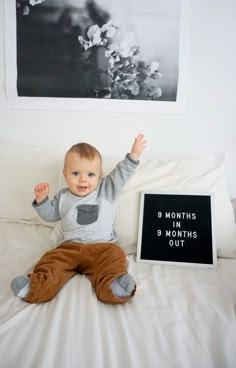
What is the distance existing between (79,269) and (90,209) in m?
0.23

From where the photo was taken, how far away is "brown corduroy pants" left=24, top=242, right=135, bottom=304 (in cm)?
94

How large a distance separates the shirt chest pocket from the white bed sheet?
215 millimetres

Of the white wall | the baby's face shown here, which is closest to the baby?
the baby's face

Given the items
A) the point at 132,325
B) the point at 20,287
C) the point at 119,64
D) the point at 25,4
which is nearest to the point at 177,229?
the point at 132,325

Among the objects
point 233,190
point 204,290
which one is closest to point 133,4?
point 233,190

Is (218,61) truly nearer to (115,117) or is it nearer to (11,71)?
(115,117)

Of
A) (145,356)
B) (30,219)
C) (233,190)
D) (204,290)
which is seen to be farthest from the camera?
(233,190)

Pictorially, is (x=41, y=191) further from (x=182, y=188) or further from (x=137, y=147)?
(x=182, y=188)

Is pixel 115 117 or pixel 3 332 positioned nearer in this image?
pixel 3 332

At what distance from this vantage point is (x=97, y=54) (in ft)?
5.16

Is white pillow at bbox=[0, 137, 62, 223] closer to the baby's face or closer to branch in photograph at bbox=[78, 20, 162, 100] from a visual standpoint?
the baby's face

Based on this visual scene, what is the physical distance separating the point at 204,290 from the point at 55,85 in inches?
46.2

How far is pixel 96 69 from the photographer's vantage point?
1.58 m

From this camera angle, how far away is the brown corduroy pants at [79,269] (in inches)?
36.9
